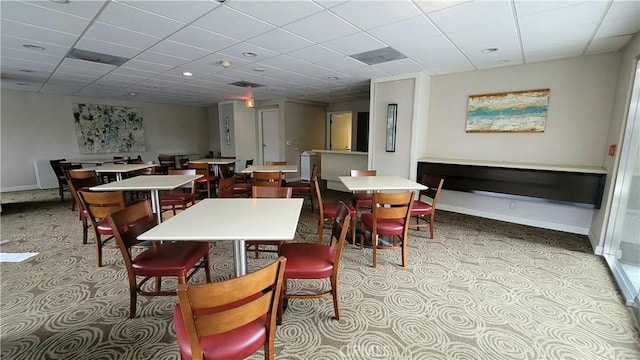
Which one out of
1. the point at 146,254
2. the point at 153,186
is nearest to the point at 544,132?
the point at 146,254

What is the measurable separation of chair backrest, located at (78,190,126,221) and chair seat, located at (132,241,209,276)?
41.1 inches

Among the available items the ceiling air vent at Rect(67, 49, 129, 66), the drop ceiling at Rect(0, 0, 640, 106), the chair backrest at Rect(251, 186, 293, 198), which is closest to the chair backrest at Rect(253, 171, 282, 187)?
the chair backrest at Rect(251, 186, 293, 198)

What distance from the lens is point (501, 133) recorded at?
14.6ft

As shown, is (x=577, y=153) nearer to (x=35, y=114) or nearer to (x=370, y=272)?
(x=370, y=272)

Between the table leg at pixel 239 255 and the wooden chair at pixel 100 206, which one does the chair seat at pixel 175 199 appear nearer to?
the wooden chair at pixel 100 206

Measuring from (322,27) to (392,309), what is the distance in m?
2.76

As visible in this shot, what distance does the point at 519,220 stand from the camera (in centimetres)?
435

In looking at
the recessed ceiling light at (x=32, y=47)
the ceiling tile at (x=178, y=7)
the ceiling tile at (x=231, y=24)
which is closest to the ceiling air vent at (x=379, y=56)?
the ceiling tile at (x=231, y=24)

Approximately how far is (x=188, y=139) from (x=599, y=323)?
1094 cm

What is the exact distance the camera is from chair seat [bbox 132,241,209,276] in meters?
1.82

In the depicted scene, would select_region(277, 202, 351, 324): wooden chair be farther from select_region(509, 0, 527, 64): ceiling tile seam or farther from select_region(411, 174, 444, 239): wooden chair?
select_region(509, 0, 527, 64): ceiling tile seam

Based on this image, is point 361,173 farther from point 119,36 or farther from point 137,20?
point 119,36

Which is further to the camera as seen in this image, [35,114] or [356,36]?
[35,114]

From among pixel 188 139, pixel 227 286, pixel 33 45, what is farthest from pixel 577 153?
pixel 188 139
